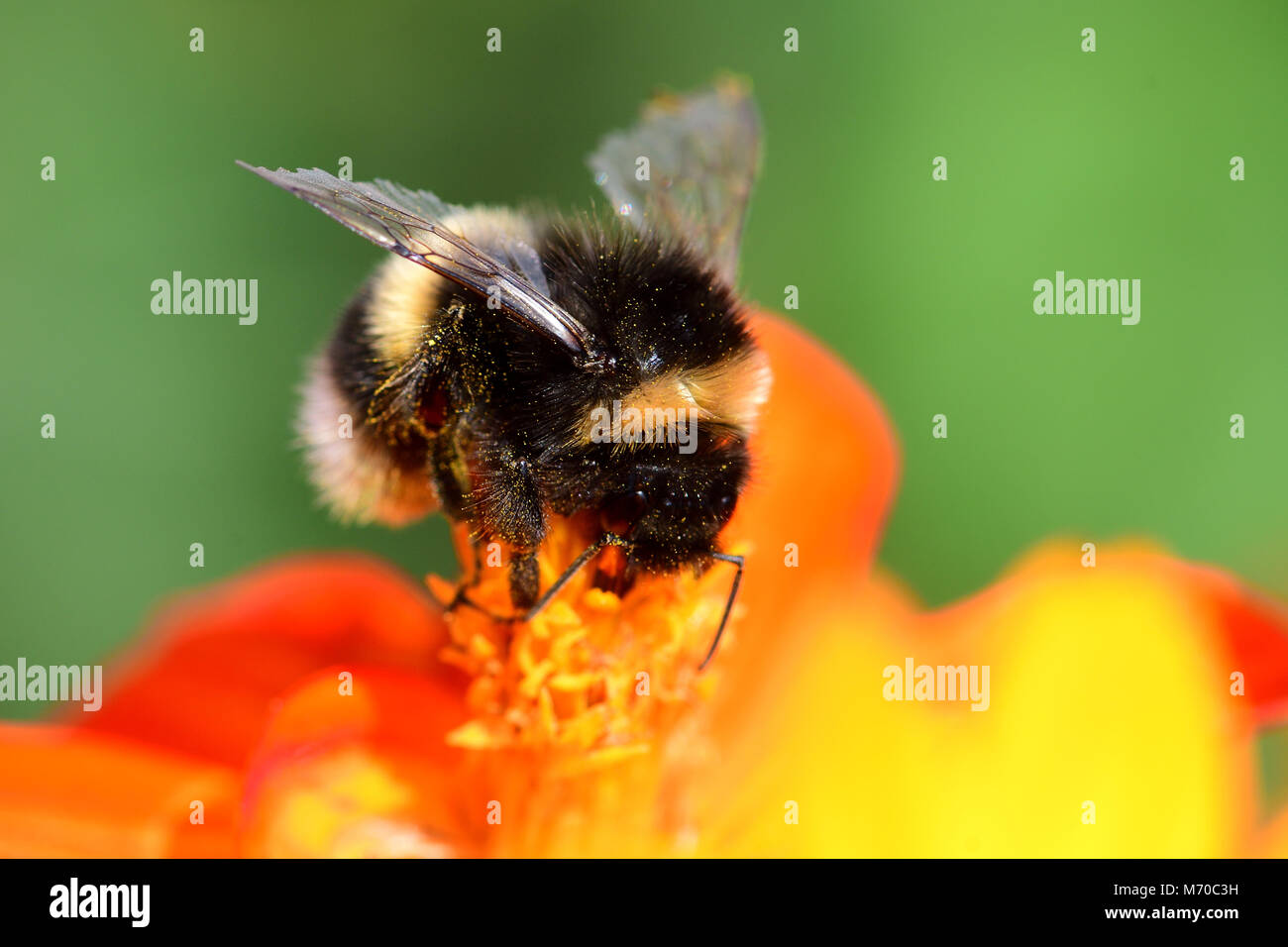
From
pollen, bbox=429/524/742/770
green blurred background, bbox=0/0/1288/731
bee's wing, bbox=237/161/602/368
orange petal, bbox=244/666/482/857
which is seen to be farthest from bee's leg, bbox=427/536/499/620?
green blurred background, bbox=0/0/1288/731

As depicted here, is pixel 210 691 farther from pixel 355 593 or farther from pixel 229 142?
pixel 229 142

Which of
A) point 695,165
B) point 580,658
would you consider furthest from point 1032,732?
point 695,165

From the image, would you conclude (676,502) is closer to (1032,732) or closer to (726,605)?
(726,605)

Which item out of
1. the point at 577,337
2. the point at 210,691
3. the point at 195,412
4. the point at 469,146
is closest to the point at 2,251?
the point at 195,412

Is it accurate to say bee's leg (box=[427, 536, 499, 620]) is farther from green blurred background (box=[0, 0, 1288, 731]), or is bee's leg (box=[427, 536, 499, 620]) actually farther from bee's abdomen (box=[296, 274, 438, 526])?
green blurred background (box=[0, 0, 1288, 731])

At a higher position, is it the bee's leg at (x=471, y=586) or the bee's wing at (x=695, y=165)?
the bee's wing at (x=695, y=165)

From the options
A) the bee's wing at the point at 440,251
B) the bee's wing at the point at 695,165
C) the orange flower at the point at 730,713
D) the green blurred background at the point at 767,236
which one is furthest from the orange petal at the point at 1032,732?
the bee's wing at the point at 440,251

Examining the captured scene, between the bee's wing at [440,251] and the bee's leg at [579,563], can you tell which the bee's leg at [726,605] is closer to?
the bee's leg at [579,563]
